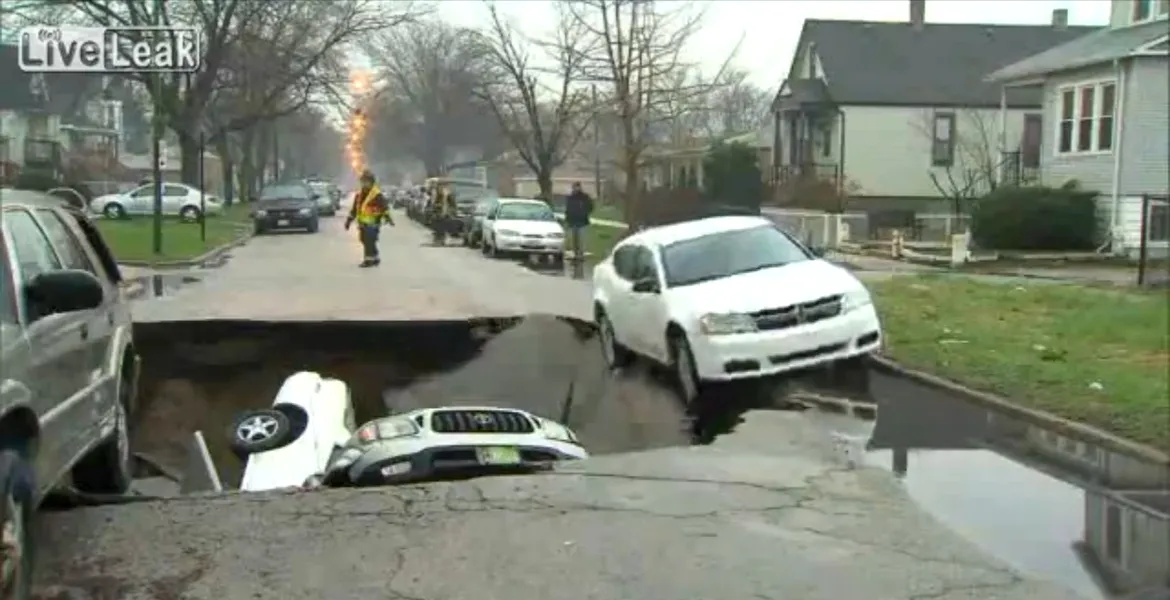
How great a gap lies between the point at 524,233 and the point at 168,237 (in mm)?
9734

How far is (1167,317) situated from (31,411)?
11148 mm

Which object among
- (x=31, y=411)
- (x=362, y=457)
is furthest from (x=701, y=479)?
(x=31, y=411)

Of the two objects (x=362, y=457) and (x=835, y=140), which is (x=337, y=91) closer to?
(x=835, y=140)

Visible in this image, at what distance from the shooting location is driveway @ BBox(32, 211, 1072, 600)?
5383 mm

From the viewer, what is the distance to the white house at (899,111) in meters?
41.6

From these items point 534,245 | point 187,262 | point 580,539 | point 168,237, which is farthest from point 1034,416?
point 168,237

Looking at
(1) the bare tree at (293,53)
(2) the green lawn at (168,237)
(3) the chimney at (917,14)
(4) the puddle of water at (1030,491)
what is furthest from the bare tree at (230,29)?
(4) the puddle of water at (1030,491)

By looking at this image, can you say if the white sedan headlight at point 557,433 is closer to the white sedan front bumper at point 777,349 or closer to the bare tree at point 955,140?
the white sedan front bumper at point 777,349

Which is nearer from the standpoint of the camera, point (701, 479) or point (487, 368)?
point (701, 479)

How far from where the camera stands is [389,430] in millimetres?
7453

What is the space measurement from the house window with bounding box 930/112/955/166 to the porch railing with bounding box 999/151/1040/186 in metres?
6.07

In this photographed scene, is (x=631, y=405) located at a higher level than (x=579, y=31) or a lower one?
lower

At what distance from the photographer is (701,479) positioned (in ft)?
24.1

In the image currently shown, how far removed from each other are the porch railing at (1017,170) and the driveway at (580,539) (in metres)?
25.4
